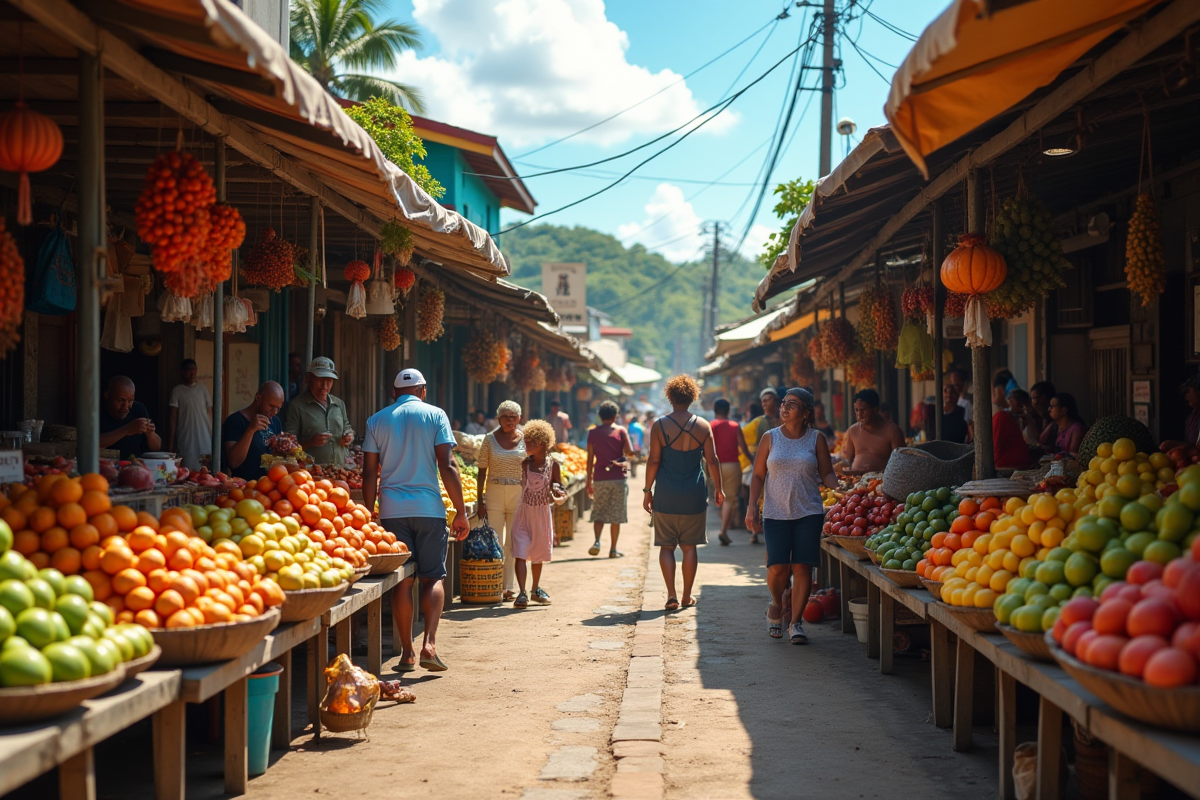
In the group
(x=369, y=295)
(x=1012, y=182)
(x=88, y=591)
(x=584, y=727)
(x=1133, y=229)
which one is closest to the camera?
(x=88, y=591)

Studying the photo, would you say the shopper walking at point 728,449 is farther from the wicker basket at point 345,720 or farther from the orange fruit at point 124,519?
the orange fruit at point 124,519

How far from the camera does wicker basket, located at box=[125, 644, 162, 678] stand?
3.92 metres

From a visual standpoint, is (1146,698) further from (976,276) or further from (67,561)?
(976,276)

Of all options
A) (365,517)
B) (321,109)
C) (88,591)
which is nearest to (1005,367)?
(365,517)

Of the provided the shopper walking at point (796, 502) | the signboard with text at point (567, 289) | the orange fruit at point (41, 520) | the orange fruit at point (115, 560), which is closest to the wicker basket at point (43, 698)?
the orange fruit at point (115, 560)

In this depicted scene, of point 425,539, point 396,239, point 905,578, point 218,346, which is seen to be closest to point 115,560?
point 218,346

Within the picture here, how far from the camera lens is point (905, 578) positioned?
6.62 m

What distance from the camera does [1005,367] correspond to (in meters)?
14.4

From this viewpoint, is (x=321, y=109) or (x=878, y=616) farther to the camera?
(x=878, y=616)

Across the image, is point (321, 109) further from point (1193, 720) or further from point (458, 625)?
point (458, 625)

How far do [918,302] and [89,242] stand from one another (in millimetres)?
7381

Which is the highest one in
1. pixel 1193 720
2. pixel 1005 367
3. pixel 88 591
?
pixel 1005 367

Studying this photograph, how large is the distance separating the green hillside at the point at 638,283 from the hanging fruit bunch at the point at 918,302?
7909 cm

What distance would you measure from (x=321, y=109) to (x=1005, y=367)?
11495 millimetres
